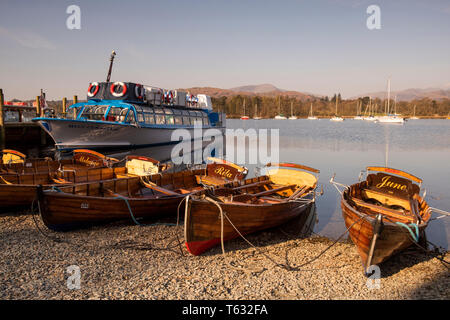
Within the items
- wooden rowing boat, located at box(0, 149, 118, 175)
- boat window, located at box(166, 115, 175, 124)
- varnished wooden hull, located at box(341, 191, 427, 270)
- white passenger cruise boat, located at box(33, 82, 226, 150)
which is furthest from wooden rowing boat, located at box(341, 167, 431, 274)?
boat window, located at box(166, 115, 175, 124)

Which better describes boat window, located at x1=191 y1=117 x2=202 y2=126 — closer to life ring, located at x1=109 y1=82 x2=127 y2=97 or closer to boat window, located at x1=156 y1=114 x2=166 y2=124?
boat window, located at x1=156 y1=114 x2=166 y2=124

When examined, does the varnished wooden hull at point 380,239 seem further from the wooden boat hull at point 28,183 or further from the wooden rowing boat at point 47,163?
the wooden rowing boat at point 47,163

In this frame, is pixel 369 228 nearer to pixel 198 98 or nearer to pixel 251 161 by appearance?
pixel 251 161

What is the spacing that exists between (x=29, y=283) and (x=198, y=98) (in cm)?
3658

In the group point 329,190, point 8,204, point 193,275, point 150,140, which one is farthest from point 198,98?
point 193,275

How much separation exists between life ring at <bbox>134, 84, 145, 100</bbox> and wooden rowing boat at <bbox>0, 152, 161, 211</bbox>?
13611 mm

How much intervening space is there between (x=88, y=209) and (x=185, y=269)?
3.72 meters

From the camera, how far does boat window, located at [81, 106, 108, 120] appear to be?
2695cm

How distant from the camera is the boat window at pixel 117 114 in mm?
26527

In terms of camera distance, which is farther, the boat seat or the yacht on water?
the yacht on water

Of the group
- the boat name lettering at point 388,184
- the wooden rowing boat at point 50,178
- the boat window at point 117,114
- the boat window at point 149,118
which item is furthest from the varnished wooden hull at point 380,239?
the boat window at point 149,118

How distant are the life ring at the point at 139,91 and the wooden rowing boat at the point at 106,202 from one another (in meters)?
17.9

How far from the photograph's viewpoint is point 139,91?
28531 mm

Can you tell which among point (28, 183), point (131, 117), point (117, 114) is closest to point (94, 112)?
point (117, 114)
